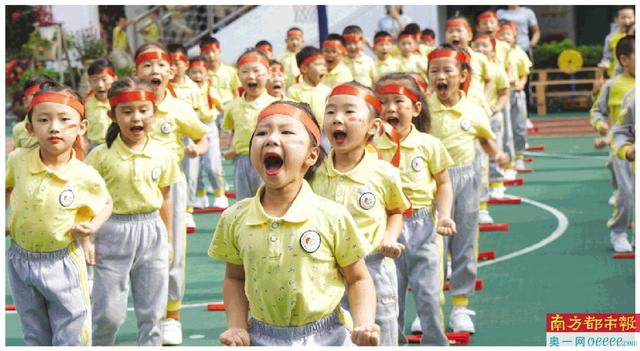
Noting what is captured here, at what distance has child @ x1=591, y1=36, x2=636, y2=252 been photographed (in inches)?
384

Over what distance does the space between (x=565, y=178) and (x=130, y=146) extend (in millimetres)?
9490

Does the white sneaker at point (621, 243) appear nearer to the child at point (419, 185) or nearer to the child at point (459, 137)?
the child at point (459, 137)

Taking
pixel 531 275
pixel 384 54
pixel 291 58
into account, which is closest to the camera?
pixel 531 275

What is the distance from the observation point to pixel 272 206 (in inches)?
207

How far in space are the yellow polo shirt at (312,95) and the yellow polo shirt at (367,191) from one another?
555 centimetres

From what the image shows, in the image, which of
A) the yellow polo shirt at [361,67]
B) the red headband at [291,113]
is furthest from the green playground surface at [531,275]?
the red headband at [291,113]

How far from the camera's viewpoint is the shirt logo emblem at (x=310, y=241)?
5.18 meters

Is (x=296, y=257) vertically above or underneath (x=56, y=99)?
underneath

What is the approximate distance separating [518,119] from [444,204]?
9508 mm

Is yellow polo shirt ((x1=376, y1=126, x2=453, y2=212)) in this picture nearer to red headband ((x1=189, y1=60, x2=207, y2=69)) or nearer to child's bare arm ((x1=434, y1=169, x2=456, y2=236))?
child's bare arm ((x1=434, y1=169, x2=456, y2=236))

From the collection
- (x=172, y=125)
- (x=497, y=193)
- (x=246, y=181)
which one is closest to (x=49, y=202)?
(x=172, y=125)

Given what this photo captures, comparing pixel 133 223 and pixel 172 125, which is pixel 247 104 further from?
pixel 133 223

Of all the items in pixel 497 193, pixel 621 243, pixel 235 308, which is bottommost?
pixel 621 243

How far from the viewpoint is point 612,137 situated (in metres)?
9.18
